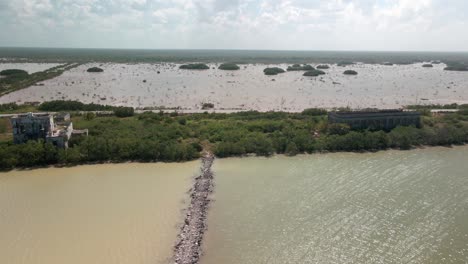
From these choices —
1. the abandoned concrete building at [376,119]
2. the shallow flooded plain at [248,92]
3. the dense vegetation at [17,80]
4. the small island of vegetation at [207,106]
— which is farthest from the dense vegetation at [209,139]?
the dense vegetation at [17,80]

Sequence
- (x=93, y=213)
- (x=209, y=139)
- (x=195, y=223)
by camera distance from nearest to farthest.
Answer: (x=195, y=223), (x=93, y=213), (x=209, y=139)

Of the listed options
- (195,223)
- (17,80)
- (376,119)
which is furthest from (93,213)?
Result: (17,80)

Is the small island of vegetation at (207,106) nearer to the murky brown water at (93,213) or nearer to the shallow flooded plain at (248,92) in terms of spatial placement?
the shallow flooded plain at (248,92)

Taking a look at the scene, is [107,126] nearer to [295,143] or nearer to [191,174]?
[191,174]

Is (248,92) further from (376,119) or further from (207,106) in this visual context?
(376,119)

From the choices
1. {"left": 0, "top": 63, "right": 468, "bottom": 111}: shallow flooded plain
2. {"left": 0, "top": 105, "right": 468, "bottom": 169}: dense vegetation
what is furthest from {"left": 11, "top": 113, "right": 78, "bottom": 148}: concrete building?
{"left": 0, "top": 63, "right": 468, "bottom": 111}: shallow flooded plain

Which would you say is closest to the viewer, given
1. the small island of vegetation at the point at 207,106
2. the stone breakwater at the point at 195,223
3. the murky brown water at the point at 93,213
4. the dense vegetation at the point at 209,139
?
the stone breakwater at the point at 195,223

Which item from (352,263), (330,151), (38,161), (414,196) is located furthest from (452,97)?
(38,161)
